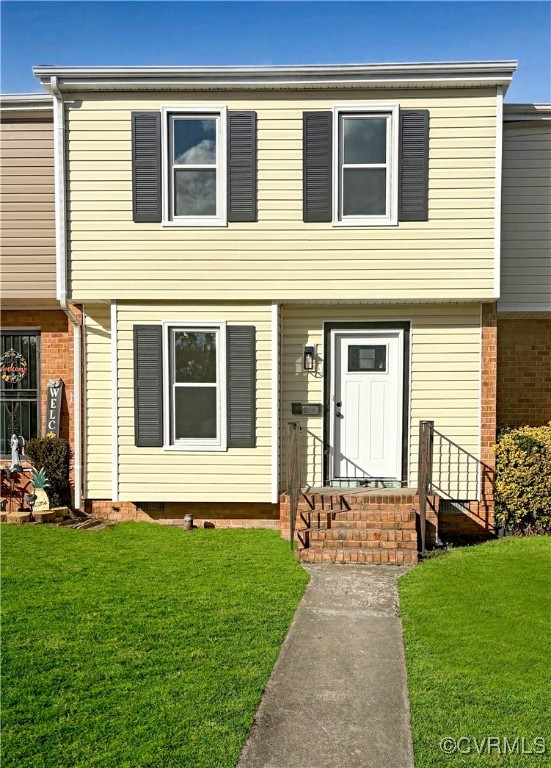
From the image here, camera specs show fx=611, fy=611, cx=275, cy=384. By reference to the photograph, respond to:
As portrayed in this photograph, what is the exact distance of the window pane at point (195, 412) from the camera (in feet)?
27.7

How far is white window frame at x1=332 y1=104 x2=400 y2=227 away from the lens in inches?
319

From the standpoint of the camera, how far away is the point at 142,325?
839cm

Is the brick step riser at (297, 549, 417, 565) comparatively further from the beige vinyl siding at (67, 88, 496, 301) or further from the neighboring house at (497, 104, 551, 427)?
the neighboring house at (497, 104, 551, 427)

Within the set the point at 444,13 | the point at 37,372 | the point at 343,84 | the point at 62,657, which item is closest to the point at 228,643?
the point at 62,657

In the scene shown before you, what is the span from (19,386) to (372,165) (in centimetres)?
616

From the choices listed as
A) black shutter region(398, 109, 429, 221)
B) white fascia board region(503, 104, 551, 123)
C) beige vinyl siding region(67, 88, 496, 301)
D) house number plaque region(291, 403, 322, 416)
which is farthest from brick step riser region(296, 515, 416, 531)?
white fascia board region(503, 104, 551, 123)

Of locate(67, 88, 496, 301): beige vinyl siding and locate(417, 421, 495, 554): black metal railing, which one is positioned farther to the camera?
Answer: locate(417, 421, 495, 554): black metal railing

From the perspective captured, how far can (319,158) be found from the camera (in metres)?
8.16

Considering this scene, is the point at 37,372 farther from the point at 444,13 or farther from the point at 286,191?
the point at 444,13

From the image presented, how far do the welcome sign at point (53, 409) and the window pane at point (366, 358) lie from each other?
4.33 m

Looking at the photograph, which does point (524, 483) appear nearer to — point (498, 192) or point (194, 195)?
point (498, 192)

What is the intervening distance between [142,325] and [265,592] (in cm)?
417

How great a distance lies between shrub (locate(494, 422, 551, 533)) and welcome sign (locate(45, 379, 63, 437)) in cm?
630

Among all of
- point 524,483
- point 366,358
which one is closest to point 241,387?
point 366,358
